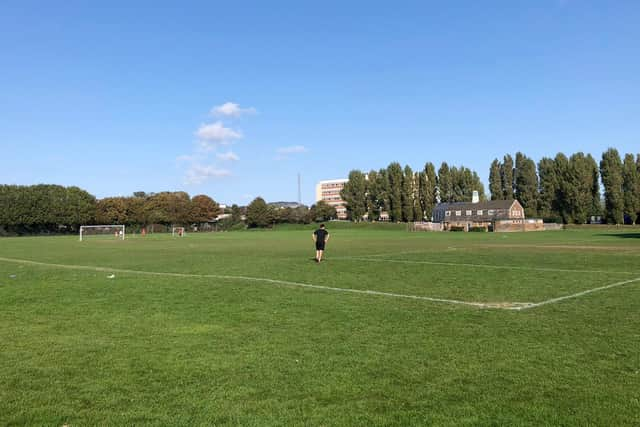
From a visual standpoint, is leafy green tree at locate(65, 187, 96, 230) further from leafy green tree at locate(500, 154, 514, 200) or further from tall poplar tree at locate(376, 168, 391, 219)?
leafy green tree at locate(500, 154, 514, 200)

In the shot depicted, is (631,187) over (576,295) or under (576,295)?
over

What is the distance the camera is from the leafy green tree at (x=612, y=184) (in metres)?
101

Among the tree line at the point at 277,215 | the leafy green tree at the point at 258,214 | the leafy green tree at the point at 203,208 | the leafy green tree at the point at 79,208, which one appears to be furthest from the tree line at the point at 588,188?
the leafy green tree at the point at 79,208

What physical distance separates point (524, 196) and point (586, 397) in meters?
123

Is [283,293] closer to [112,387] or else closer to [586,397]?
[112,387]

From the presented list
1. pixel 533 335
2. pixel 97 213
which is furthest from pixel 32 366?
pixel 97 213

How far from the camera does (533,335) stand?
8.70m

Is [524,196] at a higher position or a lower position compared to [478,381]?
higher

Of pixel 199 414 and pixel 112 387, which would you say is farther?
pixel 112 387

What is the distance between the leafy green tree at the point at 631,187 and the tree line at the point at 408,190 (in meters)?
38.2

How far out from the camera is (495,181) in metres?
124

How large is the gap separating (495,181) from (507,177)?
3.02 meters

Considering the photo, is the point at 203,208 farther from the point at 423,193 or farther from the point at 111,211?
the point at 423,193

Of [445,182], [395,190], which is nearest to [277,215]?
[395,190]
